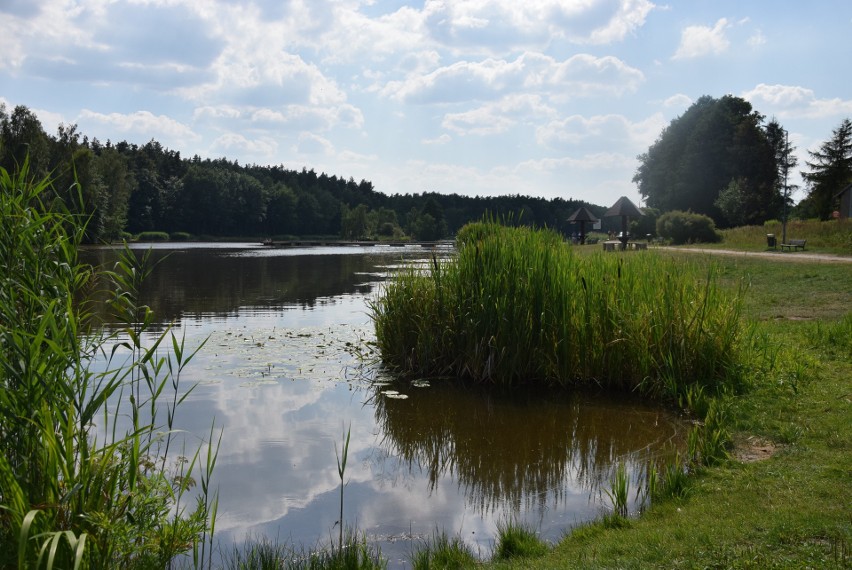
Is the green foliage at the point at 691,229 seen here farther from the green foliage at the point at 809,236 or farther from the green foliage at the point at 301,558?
the green foliage at the point at 301,558

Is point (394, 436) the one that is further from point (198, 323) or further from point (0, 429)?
point (198, 323)

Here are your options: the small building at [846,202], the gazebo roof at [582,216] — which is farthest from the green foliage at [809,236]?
the small building at [846,202]

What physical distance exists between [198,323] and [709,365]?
11323mm

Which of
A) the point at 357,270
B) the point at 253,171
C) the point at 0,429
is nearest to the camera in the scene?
the point at 0,429

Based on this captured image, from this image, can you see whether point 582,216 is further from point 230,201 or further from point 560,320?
point 230,201

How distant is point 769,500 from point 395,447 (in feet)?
12.6

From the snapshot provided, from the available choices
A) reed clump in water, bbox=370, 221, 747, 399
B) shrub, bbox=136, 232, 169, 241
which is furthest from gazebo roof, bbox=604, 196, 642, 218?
shrub, bbox=136, 232, 169, 241

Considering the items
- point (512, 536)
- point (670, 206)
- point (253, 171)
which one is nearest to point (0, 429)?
point (512, 536)

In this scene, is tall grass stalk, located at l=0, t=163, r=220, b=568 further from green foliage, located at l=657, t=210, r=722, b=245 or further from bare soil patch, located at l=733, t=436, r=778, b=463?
green foliage, located at l=657, t=210, r=722, b=245

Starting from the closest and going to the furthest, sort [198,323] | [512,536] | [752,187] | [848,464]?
1. [512,536]
2. [848,464]
3. [198,323]
4. [752,187]

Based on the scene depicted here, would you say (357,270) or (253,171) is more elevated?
(253,171)

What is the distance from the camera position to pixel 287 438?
7.67 metres

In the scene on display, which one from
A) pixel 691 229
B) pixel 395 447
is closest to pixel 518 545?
pixel 395 447

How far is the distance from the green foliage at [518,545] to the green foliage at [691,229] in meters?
37.8
